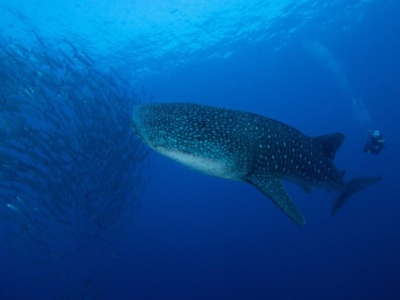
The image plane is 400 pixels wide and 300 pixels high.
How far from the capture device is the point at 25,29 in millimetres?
21984

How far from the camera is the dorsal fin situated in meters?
4.95

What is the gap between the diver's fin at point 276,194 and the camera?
3.23m

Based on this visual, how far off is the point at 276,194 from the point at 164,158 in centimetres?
2878

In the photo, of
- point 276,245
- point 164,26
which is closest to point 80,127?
point 164,26

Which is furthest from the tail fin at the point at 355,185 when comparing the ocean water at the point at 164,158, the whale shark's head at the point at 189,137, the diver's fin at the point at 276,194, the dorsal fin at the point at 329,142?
the ocean water at the point at 164,158

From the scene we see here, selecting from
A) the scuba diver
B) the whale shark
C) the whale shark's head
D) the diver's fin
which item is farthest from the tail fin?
the scuba diver

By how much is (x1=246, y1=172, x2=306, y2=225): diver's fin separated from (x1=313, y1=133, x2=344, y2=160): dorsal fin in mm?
1951

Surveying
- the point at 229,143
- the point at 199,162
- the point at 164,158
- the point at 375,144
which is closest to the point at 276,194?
the point at 229,143

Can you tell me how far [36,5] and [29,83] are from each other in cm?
1393

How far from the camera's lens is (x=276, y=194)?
3.31 metres

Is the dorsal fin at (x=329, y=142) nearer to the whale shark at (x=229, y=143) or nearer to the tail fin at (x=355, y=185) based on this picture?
the whale shark at (x=229, y=143)

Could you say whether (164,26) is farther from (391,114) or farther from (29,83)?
(391,114)

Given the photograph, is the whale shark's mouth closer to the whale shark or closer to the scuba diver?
the whale shark

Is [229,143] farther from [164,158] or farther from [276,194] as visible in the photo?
[164,158]
